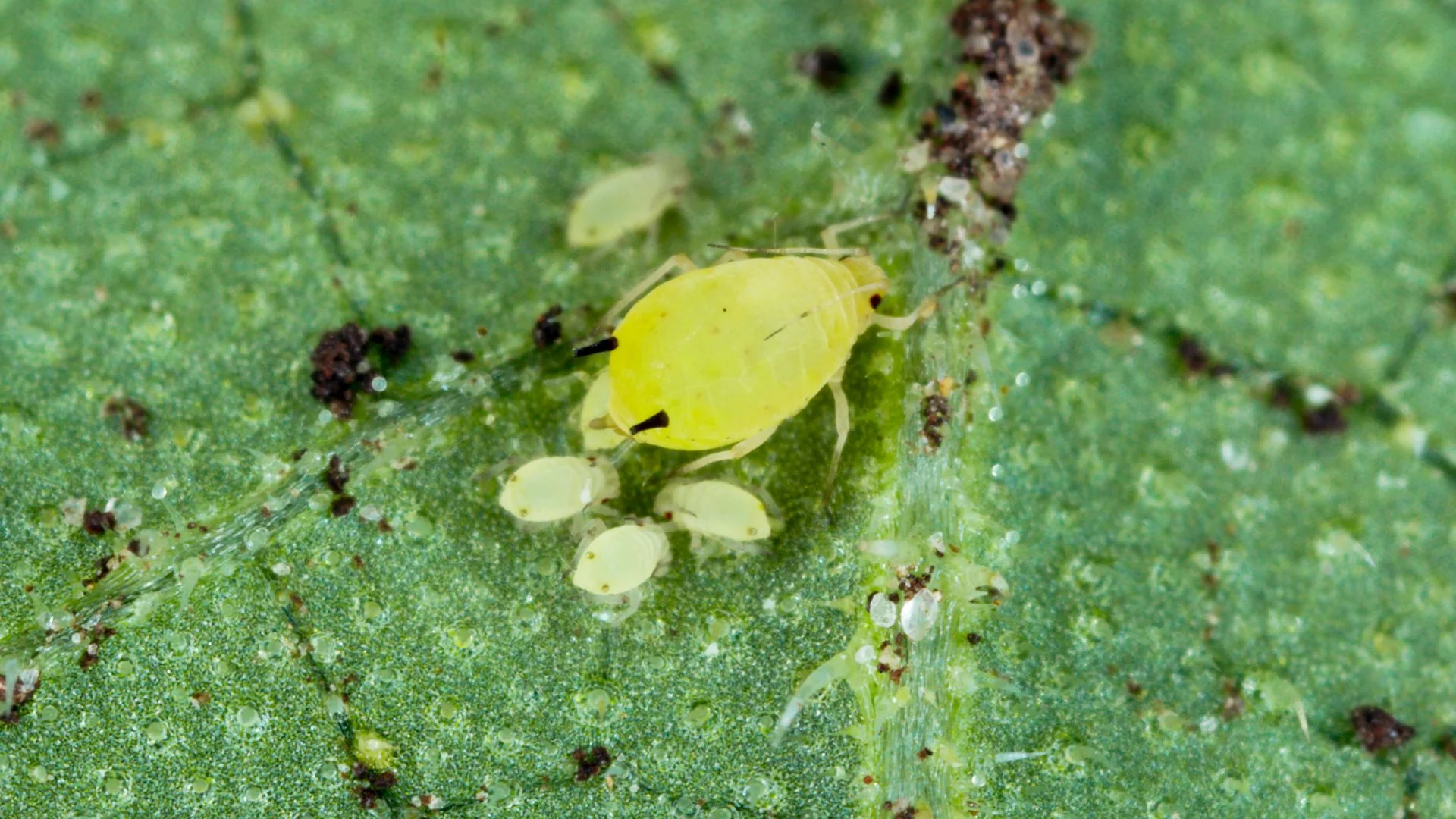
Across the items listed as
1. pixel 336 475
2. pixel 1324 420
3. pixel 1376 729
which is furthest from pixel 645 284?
pixel 1376 729

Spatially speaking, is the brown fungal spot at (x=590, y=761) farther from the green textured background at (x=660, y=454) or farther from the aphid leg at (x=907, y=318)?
the aphid leg at (x=907, y=318)

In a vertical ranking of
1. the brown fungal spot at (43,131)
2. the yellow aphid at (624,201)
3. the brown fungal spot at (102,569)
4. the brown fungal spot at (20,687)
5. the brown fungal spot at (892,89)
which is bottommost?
the brown fungal spot at (20,687)

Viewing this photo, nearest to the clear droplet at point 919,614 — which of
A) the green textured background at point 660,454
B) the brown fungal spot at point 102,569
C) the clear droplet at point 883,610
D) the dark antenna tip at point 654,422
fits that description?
the clear droplet at point 883,610

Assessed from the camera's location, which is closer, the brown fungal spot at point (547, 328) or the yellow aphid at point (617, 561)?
the yellow aphid at point (617, 561)

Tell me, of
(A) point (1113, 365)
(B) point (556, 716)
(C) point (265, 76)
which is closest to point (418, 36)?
(C) point (265, 76)

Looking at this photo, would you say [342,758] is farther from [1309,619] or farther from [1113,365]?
[1309,619]

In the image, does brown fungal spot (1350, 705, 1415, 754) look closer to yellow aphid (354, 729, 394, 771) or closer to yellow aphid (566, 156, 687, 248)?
yellow aphid (566, 156, 687, 248)

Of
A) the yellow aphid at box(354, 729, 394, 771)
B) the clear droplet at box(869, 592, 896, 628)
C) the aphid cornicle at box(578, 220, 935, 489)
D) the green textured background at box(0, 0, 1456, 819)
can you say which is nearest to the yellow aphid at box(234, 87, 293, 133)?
the green textured background at box(0, 0, 1456, 819)
